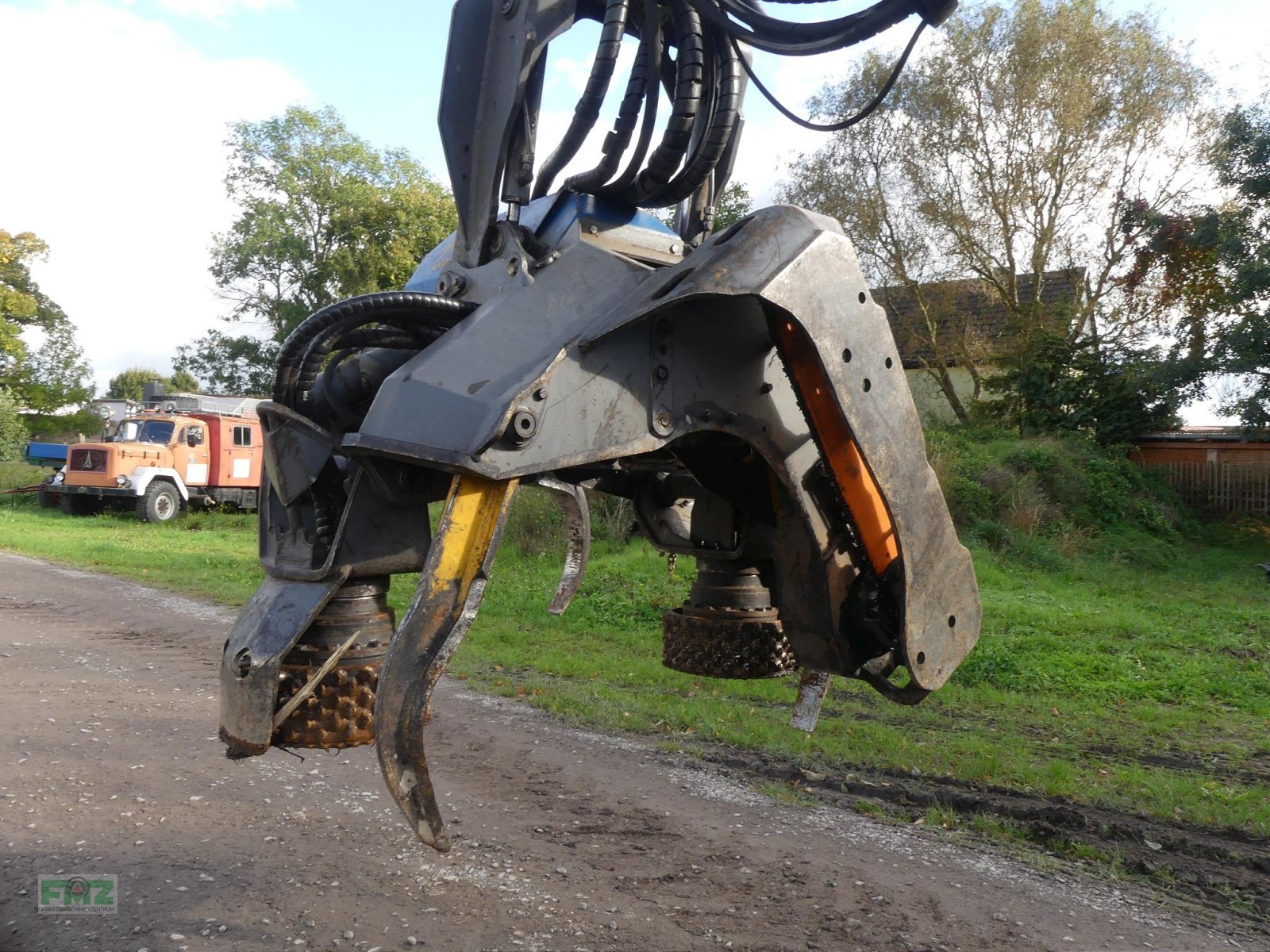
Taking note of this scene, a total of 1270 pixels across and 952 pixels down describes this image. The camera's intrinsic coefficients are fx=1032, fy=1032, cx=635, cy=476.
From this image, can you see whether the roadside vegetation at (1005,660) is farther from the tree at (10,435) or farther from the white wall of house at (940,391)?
the tree at (10,435)

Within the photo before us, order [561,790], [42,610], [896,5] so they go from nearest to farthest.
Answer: [896,5]
[561,790]
[42,610]

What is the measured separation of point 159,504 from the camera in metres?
22.1

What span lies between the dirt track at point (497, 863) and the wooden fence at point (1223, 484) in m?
18.0

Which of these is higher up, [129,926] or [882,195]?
[882,195]

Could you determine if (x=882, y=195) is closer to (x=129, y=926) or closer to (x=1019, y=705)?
(x=1019, y=705)

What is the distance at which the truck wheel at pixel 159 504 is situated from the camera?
2181 cm

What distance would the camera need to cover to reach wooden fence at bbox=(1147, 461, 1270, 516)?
19.7 m

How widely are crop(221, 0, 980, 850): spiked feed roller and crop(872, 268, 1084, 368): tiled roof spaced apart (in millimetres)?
20367

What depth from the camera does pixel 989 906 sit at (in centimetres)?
370

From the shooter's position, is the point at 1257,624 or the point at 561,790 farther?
the point at 1257,624

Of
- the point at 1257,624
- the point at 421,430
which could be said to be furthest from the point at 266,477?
the point at 1257,624

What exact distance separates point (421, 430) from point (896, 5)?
Answer: 1.76m

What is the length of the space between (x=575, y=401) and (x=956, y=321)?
2240 centimetres

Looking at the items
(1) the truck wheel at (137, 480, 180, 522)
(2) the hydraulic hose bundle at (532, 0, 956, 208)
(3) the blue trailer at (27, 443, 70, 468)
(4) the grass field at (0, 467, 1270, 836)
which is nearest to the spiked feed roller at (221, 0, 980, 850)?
(2) the hydraulic hose bundle at (532, 0, 956, 208)
